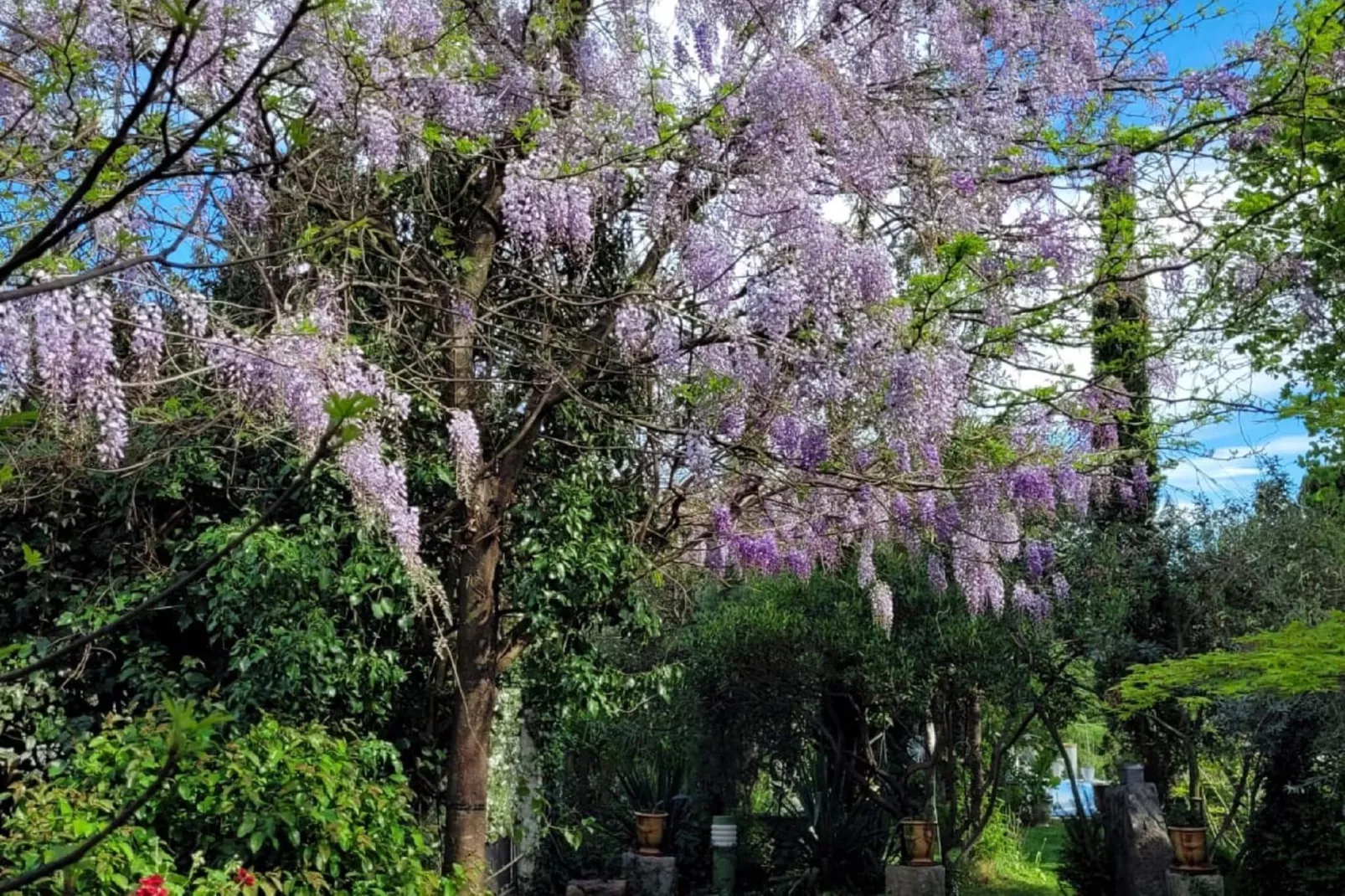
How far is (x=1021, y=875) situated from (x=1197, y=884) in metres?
2.62

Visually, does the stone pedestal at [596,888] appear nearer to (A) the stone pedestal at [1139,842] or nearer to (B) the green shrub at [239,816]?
(A) the stone pedestal at [1139,842]

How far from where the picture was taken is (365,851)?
13.0ft

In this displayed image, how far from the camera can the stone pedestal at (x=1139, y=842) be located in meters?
7.18

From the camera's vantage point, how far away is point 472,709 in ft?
17.0

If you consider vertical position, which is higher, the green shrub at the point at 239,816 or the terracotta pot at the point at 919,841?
the green shrub at the point at 239,816

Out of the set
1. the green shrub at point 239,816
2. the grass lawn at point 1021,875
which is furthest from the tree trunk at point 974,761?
the green shrub at point 239,816

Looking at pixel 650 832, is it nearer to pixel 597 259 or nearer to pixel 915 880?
pixel 915 880

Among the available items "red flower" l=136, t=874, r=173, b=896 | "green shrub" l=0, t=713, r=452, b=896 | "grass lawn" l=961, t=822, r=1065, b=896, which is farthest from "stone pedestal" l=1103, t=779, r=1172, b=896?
"red flower" l=136, t=874, r=173, b=896

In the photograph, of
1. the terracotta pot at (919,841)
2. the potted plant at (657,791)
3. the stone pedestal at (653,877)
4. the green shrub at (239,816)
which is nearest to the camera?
the green shrub at (239,816)

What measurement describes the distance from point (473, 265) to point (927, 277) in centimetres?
195

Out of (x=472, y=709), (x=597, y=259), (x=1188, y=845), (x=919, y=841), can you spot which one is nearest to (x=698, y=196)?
(x=597, y=259)

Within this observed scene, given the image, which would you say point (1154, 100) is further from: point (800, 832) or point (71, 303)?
point (800, 832)

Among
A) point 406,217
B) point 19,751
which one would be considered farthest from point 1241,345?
point 19,751

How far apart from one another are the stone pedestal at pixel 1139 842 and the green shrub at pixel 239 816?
16.1 feet
